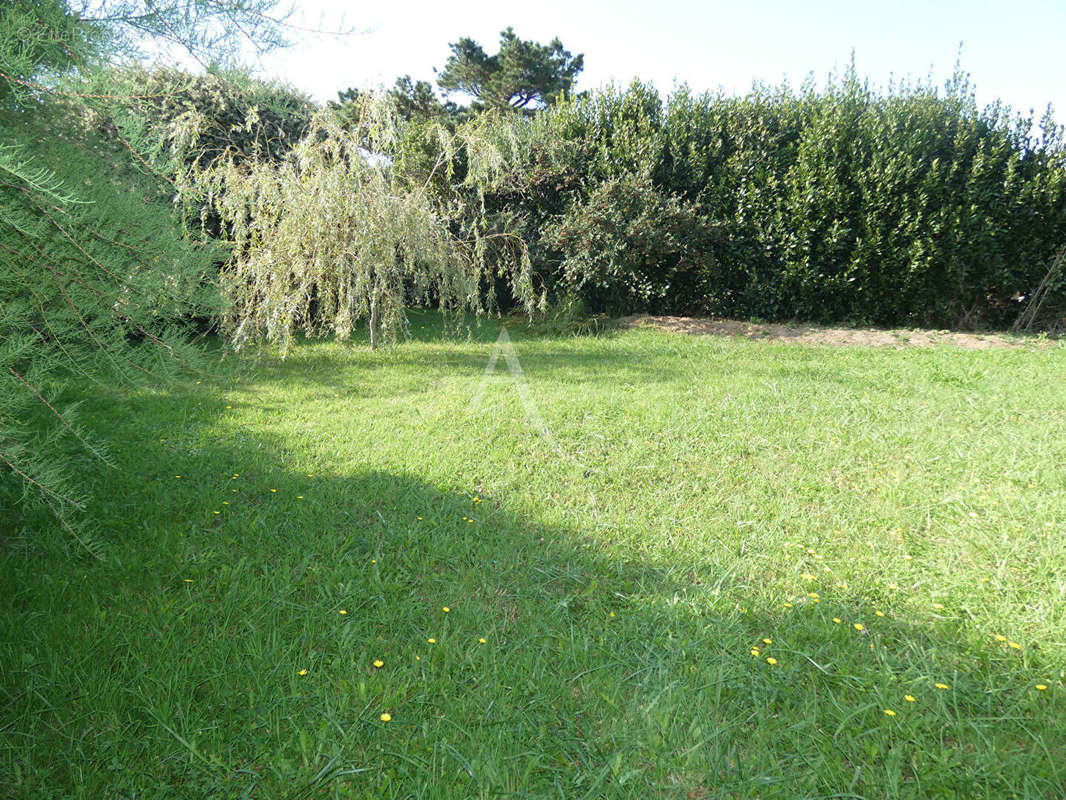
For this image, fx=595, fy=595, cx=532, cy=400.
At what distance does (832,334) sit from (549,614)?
8130 mm

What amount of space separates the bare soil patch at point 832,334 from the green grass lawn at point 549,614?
413 centimetres

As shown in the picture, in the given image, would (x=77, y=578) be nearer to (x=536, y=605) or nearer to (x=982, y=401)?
(x=536, y=605)

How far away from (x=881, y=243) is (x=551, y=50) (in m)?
17.2

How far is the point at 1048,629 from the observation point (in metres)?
2.30

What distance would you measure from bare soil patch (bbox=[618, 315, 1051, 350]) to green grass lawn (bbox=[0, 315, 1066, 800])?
4.13 meters

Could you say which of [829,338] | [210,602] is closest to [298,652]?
[210,602]

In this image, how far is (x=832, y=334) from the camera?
8945 mm

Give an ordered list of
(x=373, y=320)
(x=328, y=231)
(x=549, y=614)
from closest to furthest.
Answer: (x=549, y=614) < (x=328, y=231) < (x=373, y=320)

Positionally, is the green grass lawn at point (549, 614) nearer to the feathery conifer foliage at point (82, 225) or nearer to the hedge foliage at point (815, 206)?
the feathery conifer foliage at point (82, 225)

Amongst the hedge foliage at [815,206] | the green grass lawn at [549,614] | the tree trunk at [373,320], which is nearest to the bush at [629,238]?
the hedge foliage at [815,206]

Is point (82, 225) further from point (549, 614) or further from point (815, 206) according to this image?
point (815, 206)

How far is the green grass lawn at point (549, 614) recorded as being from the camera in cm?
171

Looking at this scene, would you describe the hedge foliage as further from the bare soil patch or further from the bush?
the bare soil patch

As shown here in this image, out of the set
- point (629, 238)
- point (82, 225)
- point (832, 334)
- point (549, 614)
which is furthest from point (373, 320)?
point (832, 334)
